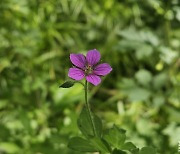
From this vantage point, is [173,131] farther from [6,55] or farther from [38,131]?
[6,55]

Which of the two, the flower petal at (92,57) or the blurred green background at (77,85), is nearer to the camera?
the flower petal at (92,57)

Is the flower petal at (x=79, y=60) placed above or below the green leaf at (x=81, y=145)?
above

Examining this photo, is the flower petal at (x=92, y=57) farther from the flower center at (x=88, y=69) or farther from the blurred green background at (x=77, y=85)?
the blurred green background at (x=77, y=85)

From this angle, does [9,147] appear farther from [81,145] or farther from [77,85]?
[81,145]

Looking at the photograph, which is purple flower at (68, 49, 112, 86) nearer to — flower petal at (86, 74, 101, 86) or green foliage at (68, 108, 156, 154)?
flower petal at (86, 74, 101, 86)

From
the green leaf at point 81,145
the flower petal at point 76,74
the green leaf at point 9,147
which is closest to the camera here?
the flower petal at point 76,74

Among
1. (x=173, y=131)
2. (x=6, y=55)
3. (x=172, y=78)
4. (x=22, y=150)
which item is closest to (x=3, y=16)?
(x=6, y=55)

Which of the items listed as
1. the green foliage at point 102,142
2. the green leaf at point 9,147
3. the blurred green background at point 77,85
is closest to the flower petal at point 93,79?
the green foliage at point 102,142

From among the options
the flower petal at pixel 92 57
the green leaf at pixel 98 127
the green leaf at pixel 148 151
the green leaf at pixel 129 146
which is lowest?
the green leaf at pixel 148 151
